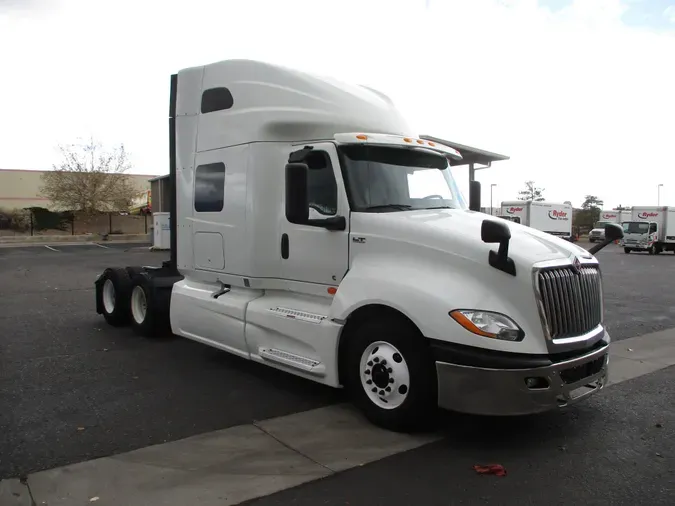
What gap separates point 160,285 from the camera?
8.00 metres

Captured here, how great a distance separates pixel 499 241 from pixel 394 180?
4.88 feet

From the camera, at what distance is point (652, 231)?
36.6m

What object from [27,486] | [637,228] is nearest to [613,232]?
[27,486]

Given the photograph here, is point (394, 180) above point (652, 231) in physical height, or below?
above

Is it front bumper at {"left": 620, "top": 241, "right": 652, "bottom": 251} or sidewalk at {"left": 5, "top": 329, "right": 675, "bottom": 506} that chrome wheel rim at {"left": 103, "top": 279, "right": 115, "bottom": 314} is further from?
front bumper at {"left": 620, "top": 241, "right": 652, "bottom": 251}

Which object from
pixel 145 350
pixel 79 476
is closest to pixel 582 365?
pixel 79 476

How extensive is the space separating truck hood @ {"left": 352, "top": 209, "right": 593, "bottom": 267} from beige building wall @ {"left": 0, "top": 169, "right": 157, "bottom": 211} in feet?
199

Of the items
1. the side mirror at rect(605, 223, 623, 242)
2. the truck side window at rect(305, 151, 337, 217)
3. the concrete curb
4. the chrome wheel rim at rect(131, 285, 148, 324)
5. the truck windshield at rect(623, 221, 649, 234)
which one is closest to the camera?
the truck side window at rect(305, 151, 337, 217)

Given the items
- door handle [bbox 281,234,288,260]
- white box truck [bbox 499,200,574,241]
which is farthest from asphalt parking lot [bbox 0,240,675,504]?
white box truck [bbox 499,200,574,241]

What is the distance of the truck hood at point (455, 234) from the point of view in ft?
14.8

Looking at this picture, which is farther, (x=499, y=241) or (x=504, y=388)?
(x=499, y=241)

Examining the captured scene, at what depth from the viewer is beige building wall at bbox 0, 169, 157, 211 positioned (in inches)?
2445

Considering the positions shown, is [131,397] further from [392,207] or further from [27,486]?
[392,207]

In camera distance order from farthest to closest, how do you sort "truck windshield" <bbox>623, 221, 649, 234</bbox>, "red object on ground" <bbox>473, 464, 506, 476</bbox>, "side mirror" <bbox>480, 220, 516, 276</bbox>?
1. "truck windshield" <bbox>623, 221, 649, 234</bbox>
2. "side mirror" <bbox>480, 220, 516, 276</bbox>
3. "red object on ground" <bbox>473, 464, 506, 476</bbox>
